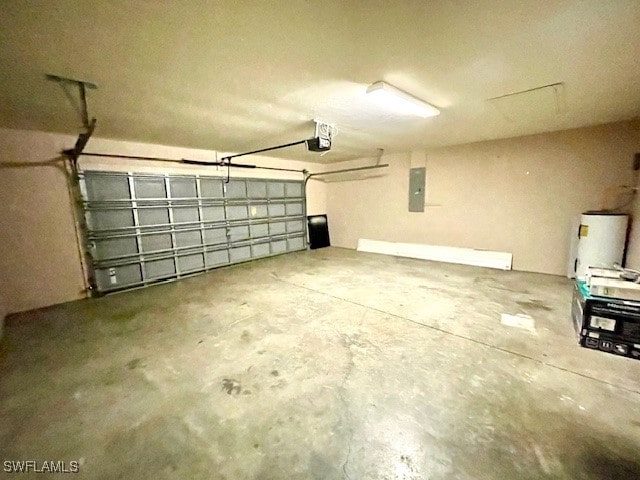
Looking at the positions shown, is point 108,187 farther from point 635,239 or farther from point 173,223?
point 635,239

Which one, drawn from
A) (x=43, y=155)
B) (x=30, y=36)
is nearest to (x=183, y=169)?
(x=43, y=155)

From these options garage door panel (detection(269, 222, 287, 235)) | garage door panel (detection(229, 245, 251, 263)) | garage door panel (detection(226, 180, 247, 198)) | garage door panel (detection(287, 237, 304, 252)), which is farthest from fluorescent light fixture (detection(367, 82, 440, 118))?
garage door panel (detection(287, 237, 304, 252))

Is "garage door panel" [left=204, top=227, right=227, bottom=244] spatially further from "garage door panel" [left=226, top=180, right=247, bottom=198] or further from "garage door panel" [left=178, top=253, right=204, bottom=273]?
"garage door panel" [left=226, top=180, right=247, bottom=198]

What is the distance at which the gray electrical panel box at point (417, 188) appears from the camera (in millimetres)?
5781

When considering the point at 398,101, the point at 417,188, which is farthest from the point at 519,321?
the point at 417,188

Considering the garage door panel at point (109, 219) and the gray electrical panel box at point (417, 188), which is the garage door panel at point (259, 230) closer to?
the garage door panel at point (109, 219)

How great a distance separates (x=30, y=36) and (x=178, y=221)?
359 cm

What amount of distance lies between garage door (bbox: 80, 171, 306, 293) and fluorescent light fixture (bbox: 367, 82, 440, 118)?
3.91 m

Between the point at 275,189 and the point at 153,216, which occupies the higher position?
the point at 275,189

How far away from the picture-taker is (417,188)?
19.3 feet

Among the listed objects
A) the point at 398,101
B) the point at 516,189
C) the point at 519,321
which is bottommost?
the point at 519,321

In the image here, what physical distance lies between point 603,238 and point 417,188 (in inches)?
123

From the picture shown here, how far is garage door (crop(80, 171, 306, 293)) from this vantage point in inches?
160

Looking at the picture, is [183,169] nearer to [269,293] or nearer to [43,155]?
[43,155]
